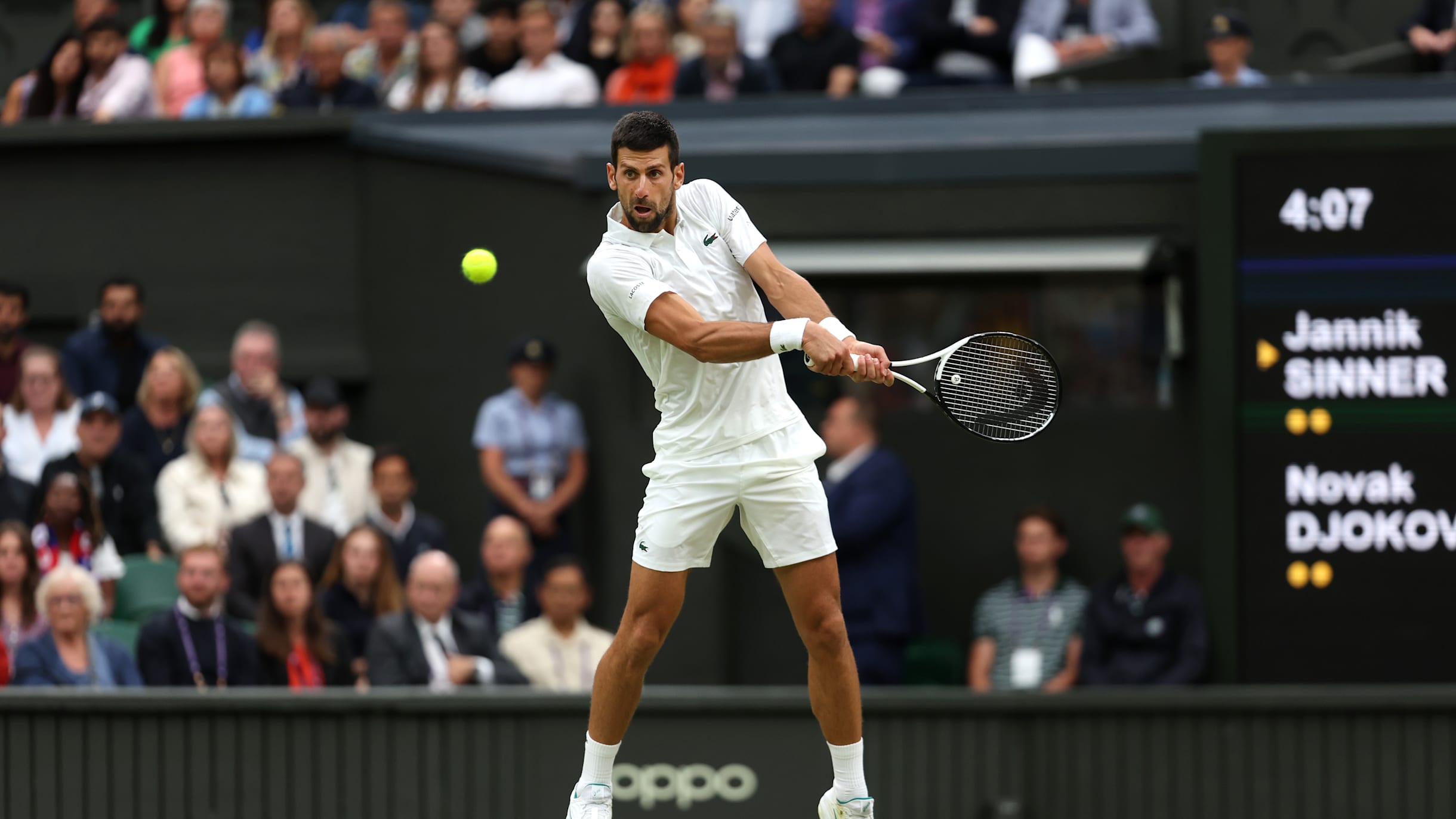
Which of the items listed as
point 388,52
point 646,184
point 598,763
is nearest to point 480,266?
point 646,184

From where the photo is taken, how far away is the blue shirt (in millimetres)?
11070

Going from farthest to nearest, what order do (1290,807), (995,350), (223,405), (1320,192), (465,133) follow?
(465,133) < (223,405) < (1320,192) < (1290,807) < (995,350)

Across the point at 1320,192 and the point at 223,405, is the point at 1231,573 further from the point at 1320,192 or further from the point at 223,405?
the point at 223,405

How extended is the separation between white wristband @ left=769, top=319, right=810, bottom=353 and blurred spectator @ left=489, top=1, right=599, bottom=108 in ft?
22.0

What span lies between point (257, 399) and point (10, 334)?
1526mm

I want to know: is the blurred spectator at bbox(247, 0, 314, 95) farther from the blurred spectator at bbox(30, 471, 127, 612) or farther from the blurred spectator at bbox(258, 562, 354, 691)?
the blurred spectator at bbox(258, 562, 354, 691)

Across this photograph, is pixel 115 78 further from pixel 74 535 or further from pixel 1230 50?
pixel 1230 50

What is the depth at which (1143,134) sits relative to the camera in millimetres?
11023

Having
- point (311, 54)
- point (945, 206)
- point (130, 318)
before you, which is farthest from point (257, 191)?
point (945, 206)

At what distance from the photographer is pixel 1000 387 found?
618 cm

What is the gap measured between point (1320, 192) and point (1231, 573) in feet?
6.02

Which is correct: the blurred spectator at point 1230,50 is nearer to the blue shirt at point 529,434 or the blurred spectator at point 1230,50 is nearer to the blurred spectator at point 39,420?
the blue shirt at point 529,434

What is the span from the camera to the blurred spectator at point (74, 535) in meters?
10.1

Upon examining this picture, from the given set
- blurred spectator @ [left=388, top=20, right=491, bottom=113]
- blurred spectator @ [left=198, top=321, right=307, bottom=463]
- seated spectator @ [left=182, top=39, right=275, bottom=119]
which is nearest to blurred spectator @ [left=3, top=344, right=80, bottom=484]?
blurred spectator @ [left=198, top=321, right=307, bottom=463]
